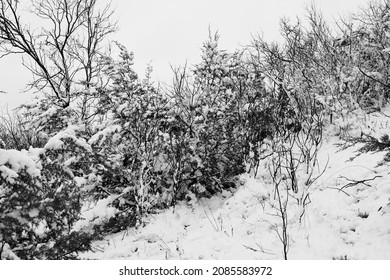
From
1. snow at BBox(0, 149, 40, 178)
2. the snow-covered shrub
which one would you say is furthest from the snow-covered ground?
snow at BBox(0, 149, 40, 178)

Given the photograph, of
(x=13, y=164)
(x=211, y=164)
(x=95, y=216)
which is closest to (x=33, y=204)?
(x=13, y=164)

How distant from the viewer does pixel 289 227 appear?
4398 mm

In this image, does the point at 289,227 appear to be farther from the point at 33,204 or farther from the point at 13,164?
the point at 13,164

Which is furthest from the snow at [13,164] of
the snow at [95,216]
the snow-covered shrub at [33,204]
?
the snow at [95,216]

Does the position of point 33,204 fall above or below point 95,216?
above

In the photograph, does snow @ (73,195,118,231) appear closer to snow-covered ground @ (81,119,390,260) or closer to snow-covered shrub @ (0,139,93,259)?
snow-covered ground @ (81,119,390,260)

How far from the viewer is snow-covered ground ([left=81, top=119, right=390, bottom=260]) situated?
3.71 meters

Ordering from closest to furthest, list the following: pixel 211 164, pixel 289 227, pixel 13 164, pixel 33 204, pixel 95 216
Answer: pixel 13 164 < pixel 33 204 < pixel 289 227 < pixel 95 216 < pixel 211 164

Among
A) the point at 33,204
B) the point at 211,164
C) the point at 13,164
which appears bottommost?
the point at 211,164

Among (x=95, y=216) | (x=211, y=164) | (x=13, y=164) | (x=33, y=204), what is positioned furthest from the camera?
(x=211, y=164)

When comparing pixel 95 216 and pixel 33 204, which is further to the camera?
pixel 95 216

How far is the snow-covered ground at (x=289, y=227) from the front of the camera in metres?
3.71

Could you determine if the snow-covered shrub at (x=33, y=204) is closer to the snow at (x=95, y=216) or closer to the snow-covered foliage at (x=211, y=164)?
the snow-covered foliage at (x=211, y=164)

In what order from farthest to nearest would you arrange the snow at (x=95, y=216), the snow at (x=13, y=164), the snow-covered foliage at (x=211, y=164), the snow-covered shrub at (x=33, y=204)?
the snow at (x=95, y=216), the snow-covered foliage at (x=211, y=164), the snow-covered shrub at (x=33, y=204), the snow at (x=13, y=164)
